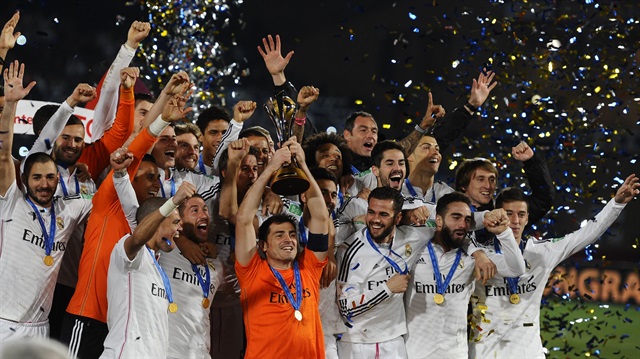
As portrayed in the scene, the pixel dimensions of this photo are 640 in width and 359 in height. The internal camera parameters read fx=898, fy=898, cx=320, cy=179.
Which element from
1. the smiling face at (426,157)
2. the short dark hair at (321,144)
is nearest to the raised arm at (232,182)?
the short dark hair at (321,144)

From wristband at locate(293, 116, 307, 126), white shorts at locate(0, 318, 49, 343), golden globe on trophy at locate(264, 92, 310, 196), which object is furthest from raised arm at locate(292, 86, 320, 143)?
white shorts at locate(0, 318, 49, 343)

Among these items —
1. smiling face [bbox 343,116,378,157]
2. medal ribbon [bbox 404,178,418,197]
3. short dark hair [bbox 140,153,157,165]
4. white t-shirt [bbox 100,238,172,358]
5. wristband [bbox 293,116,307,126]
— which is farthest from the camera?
smiling face [bbox 343,116,378,157]

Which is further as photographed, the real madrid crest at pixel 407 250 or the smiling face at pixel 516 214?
the smiling face at pixel 516 214

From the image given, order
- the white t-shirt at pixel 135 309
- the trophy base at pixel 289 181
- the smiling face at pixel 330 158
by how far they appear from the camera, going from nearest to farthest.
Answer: the white t-shirt at pixel 135 309, the trophy base at pixel 289 181, the smiling face at pixel 330 158

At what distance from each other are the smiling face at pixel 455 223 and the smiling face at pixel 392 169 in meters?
0.40

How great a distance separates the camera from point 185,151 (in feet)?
18.1

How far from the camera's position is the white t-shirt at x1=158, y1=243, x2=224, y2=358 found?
469 cm

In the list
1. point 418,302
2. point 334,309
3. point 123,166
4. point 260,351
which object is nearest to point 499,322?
point 418,302

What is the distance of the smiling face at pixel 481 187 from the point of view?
5809mm

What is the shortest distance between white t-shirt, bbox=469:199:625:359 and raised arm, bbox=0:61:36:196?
286cm

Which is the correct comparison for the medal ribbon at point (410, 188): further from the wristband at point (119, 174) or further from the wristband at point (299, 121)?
the wristband at point (119, 174)

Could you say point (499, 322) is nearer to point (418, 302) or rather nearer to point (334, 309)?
point (418, 302)

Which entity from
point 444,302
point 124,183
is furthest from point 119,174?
point 444,302

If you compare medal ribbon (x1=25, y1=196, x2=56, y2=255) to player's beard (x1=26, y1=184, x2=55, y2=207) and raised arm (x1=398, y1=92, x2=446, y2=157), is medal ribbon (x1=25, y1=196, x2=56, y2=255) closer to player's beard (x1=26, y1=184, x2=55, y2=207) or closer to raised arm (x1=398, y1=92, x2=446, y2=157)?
player's beard (x1=26, y1=184, x2=55, y2=207)
